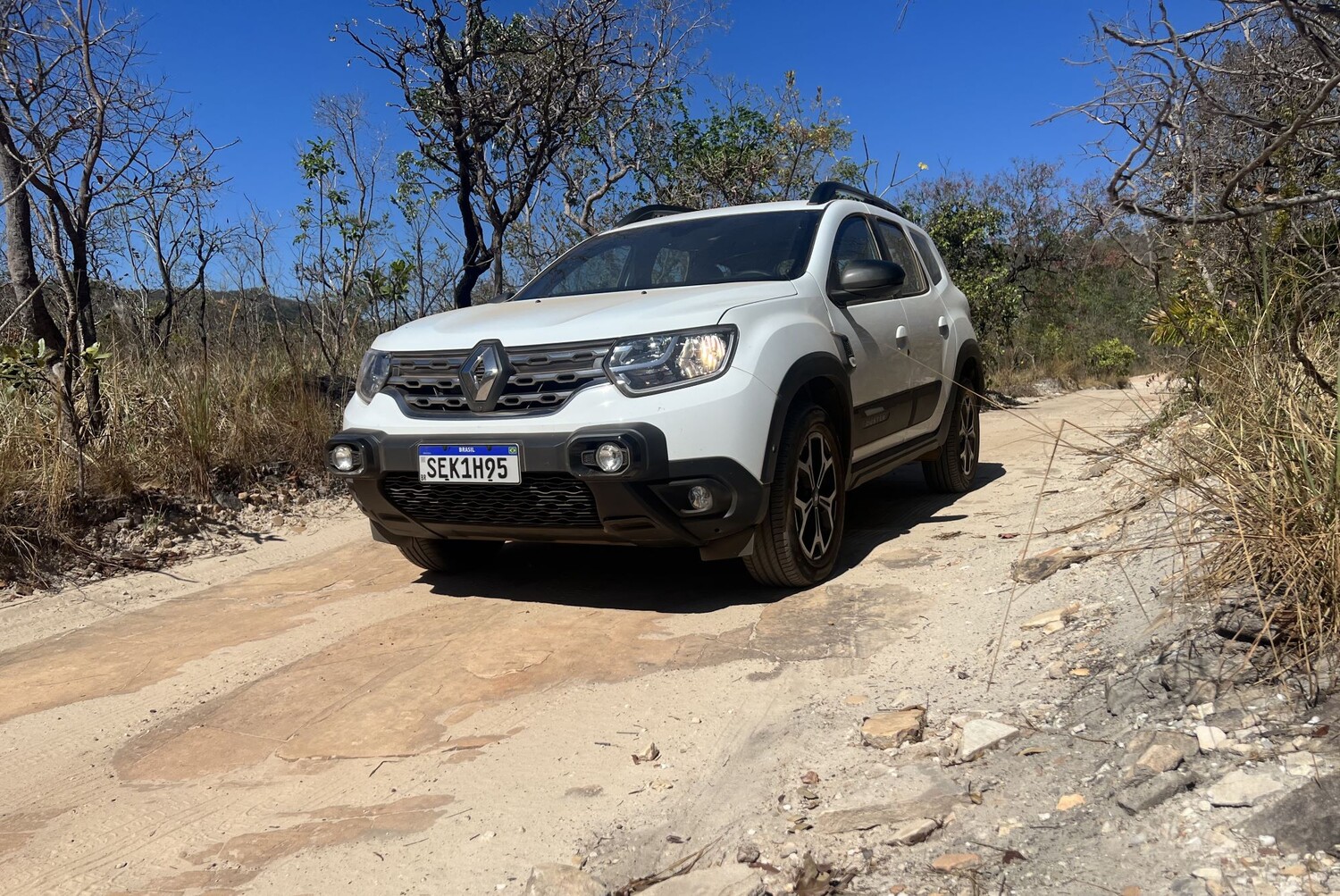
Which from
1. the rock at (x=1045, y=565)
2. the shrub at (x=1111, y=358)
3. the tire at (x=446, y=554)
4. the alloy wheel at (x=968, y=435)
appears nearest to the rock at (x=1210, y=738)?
the rock at (x=1045, y=565)

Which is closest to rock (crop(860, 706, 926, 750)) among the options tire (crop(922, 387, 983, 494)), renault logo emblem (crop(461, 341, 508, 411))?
renault logo emblem (crop(461, 341, 508, 411))

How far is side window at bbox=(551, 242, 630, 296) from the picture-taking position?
488cm

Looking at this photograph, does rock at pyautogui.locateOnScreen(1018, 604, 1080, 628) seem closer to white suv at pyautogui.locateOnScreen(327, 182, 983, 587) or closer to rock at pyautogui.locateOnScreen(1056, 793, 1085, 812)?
white suv at pyautogui.locateOnScreen(327, 182, 983, 587)

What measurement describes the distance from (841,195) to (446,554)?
9.70ft

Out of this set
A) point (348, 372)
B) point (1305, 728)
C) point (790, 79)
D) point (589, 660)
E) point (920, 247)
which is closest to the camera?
point (1305, 728)

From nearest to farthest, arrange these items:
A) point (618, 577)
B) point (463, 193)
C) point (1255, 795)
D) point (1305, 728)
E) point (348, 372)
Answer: point (1255, 795), point (1305, 728), point (618, 577), point (348, 372), point (463, 193)

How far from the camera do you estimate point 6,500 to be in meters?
4.71

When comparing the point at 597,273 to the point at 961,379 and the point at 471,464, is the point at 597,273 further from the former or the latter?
the point at 961,379

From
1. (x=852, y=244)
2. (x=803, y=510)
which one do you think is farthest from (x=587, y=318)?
(x=852, y=244)

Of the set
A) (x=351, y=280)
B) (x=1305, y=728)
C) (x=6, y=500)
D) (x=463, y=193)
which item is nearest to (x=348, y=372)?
(x=351, y=280)

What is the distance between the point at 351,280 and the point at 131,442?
3.59 m

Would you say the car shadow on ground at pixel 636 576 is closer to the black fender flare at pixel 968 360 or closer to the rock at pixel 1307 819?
the black fender flare at pixel 968 360

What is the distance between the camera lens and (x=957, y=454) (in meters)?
6.09

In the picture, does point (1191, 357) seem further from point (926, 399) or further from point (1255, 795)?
point (1255, 795)
